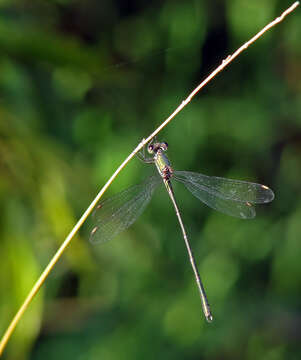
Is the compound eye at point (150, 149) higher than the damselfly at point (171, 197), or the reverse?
the compound eye at point (150, 149)

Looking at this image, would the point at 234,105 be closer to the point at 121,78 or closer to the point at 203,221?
the point at 203,221

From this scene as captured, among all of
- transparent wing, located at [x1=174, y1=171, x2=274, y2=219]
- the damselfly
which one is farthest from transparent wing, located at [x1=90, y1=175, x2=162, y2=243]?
transparent wing, located at [x1=174, y1=171, x2=274, y2=219]

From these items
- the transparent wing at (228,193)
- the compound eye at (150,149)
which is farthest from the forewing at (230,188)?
the compound eye at (150,149)

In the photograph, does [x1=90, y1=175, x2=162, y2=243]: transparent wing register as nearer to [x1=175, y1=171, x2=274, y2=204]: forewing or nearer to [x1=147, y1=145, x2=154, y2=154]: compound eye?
[x1=147, y1=145, x2=154, y2=154]: compound eye

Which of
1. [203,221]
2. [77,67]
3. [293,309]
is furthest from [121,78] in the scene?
[293,309]

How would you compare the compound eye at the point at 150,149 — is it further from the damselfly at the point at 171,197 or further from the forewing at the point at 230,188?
the forewing at the point at 230,188

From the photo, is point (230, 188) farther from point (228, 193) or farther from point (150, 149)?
point (150, 149)
